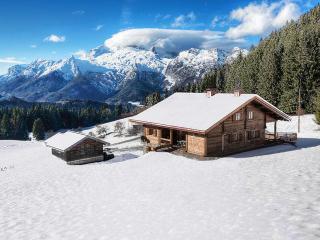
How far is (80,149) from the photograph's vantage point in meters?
45.5

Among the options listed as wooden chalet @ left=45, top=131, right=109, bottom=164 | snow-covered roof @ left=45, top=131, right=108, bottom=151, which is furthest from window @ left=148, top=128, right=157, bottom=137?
snow-covered roof @ left=45, top=131, right=108, bottom=151

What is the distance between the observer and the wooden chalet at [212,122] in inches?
1344

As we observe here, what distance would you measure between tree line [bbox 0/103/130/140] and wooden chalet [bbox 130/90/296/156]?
93.9m

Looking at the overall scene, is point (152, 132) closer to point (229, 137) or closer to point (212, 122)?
point (229, 137)

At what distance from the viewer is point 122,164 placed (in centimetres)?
3412

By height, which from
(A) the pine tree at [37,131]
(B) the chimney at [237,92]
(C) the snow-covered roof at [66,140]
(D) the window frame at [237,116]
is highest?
(B) the chimney at [237,92]

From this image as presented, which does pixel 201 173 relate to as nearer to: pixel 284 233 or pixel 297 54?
pixel 284 233

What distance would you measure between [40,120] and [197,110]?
102 m

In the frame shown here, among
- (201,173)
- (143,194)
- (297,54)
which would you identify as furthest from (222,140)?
(297,54)

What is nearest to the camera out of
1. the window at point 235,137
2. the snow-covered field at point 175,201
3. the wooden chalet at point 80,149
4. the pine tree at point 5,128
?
the snow-covered field at point 175,201

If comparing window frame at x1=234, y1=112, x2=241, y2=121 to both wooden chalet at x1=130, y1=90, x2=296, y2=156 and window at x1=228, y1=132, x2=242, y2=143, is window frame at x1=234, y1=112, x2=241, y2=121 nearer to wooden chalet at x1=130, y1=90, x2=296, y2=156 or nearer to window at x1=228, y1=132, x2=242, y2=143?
wooden chalet at x1=130, y1=90, x2=296, y2=156

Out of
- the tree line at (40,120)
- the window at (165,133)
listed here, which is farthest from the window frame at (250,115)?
the tree line at (40,120)

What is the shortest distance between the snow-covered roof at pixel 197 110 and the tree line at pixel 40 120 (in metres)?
92.7

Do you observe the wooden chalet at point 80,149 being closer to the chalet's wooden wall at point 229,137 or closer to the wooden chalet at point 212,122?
the wooden chalet at point 212,122
